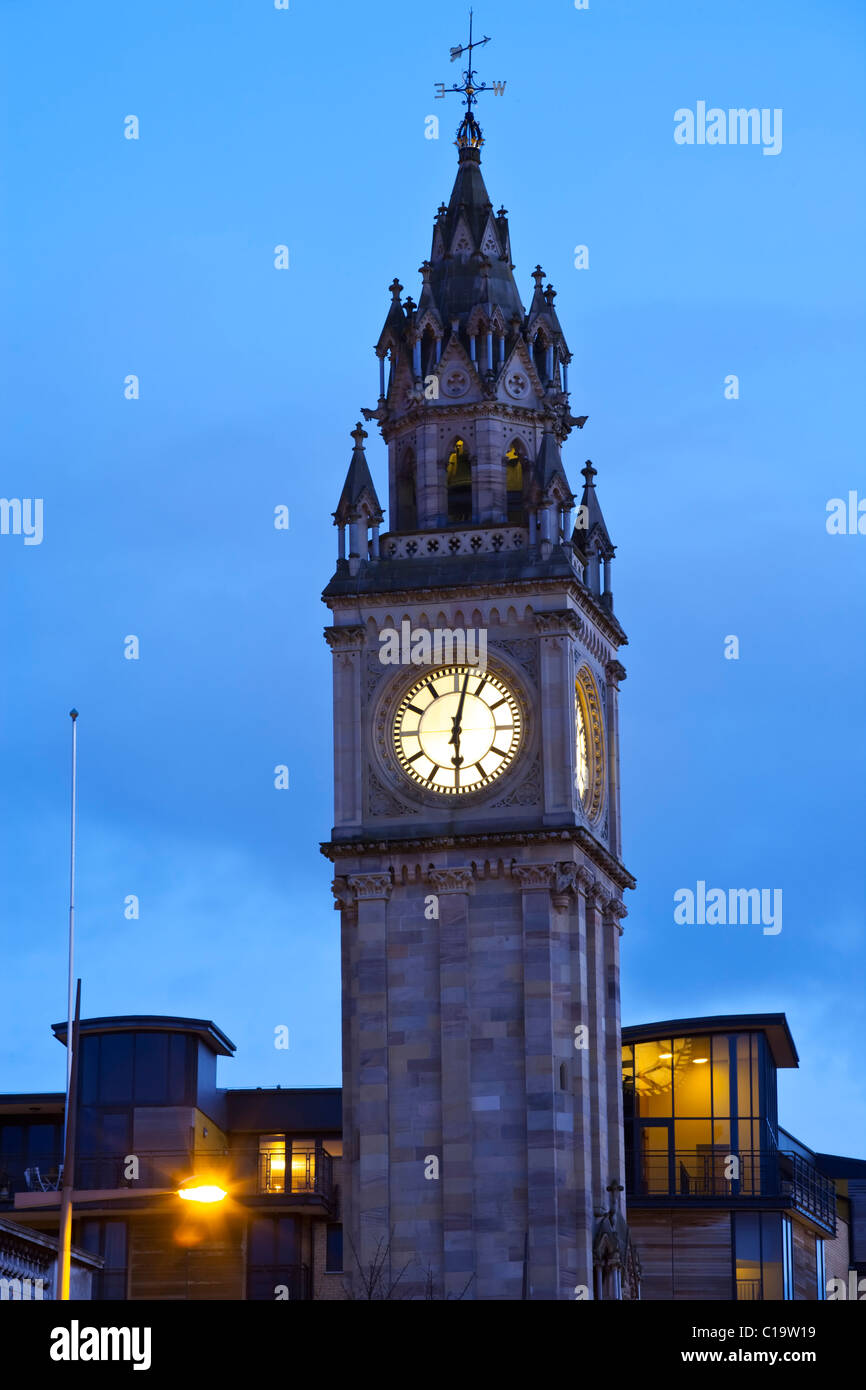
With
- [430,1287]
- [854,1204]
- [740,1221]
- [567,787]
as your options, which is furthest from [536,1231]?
[854,1204]

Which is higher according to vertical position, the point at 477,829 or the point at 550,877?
the point at 477,829

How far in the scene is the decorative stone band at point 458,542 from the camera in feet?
310

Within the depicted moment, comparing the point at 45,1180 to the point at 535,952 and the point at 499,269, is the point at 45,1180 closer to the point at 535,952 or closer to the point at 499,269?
the point at 535,952

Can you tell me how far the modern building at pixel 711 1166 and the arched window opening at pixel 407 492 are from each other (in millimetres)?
25937

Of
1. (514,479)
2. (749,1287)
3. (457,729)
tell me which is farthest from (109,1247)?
(514,479)

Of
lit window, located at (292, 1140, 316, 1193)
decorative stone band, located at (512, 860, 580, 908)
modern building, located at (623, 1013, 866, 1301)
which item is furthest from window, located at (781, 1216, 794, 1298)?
decorative stone band, located at (512, 860, 580, 908)

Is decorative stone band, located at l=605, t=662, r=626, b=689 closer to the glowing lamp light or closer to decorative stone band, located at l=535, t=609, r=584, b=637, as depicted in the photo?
decorative stone band, located at l=535, t=609, r=584, b=637

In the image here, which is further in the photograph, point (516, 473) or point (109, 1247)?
point (109, 1247)

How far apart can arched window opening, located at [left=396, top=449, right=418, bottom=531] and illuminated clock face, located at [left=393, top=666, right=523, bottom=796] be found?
696 cm

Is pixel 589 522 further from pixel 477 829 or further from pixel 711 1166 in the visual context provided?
pixel 711 1166

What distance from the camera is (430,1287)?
86.9 meters

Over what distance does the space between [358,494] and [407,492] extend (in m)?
2.96

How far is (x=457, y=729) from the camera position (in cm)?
9231
